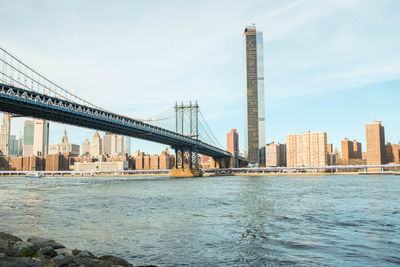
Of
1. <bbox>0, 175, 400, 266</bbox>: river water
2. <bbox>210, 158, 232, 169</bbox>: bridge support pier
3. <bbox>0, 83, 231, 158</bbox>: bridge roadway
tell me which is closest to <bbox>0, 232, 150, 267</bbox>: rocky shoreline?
<bbox>0, 175, 400, 266</bbox>: river water

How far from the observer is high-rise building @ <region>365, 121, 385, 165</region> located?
195m

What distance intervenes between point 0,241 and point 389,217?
19.9 m

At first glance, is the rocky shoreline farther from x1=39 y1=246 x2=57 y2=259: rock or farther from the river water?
the river water

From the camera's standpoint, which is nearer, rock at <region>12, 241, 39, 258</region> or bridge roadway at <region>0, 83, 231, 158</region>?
rock at <region>12, 241, 39, 258</region>

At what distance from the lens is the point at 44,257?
32.2 feet

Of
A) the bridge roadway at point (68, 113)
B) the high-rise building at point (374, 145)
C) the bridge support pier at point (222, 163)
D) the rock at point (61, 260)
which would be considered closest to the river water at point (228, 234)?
the rock at point (61, 260)

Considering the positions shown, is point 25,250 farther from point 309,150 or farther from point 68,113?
point 309,150

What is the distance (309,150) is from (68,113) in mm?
153825

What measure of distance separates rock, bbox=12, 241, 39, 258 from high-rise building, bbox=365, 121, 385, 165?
694 ft

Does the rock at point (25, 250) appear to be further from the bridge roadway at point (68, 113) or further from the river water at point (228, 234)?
the bridge roadway at point (68, 113)

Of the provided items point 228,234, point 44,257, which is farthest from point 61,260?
point 228,234

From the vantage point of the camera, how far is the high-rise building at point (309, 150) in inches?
7382

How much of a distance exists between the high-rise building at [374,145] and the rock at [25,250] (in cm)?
21155

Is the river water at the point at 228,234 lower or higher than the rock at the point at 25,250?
lower
